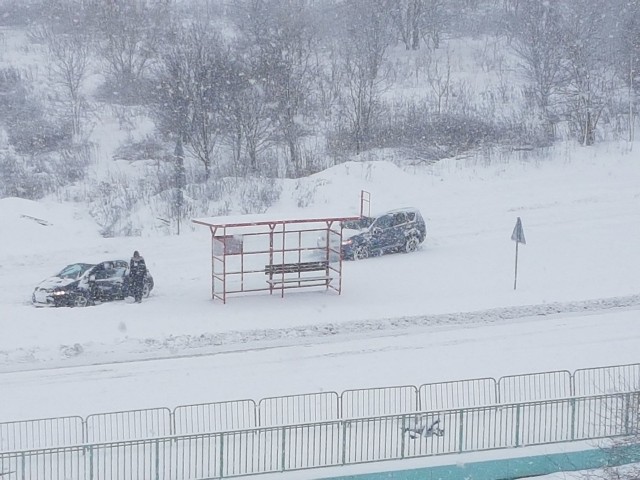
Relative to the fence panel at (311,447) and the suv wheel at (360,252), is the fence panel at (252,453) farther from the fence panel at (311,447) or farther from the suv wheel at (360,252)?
the suv wheel at (360,252)

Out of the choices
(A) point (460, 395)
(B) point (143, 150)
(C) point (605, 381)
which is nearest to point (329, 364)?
(A) point (460, 395)

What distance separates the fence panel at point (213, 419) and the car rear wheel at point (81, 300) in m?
8.38

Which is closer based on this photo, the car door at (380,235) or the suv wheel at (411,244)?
the car door at (380,235)

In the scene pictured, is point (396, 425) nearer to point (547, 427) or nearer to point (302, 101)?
point (547, 427)

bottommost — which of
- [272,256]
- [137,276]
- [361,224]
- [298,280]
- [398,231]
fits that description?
[298,280]

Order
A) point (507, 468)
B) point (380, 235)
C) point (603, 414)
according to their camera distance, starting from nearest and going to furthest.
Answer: point (507, 468) → point (603, 414) → point (380, 235)

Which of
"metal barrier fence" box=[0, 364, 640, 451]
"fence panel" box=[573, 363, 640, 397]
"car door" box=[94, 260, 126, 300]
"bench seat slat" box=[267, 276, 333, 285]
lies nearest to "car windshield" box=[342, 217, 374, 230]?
"bench seat slat" box=[267, 276, 333, 285]

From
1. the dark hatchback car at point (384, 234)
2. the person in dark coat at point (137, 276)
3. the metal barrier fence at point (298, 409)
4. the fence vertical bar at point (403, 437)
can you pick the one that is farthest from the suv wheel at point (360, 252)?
the fence vertical bar at point (403, 437)

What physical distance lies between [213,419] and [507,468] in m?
4.98

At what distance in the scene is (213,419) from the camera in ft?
53.6

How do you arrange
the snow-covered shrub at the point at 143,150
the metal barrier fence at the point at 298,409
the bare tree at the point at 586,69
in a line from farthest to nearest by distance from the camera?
the snow-covered shrub at the point at 143,150, the bare tree at the point at 586,69, the metal barrier fence at the point at 298,409

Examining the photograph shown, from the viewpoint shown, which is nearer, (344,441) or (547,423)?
(344,441)

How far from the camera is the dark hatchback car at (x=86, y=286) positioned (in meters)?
24.2

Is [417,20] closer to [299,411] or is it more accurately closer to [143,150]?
[143,150]
